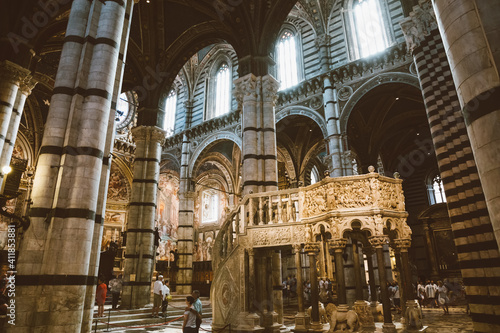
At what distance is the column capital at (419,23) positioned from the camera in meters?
9.02

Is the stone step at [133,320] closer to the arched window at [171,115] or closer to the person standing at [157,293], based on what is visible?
the person standing at [157,293]

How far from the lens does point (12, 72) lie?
31.7 ft

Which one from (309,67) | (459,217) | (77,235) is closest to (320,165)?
(309,67)

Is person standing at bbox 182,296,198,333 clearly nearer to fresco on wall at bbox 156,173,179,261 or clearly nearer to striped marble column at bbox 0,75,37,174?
striped marble column at bbox 0,75,37,174

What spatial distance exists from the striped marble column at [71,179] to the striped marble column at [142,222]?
539 centimetres

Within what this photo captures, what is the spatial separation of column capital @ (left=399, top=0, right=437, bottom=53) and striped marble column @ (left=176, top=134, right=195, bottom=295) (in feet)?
47.0

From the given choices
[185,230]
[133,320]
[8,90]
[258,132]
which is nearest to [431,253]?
[185,230]

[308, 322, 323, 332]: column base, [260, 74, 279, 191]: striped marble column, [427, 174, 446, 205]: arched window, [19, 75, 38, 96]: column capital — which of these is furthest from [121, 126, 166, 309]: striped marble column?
[427, 174, 446, 205]: arched window

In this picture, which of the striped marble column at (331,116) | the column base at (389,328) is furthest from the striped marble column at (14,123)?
the striped marble column at (331,116)

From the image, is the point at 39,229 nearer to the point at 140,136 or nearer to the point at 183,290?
the point at 140,136

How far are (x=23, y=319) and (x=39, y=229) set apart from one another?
4.37 ft

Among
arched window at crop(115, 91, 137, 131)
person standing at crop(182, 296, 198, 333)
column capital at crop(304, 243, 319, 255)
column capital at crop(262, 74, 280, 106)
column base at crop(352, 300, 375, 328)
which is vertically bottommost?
column base at crop(352, 300, 375, 328)

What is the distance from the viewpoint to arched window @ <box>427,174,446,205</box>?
75.9ft

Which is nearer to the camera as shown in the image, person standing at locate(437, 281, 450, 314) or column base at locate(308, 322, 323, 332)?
column base at locate(308, 322, 323, 332)
